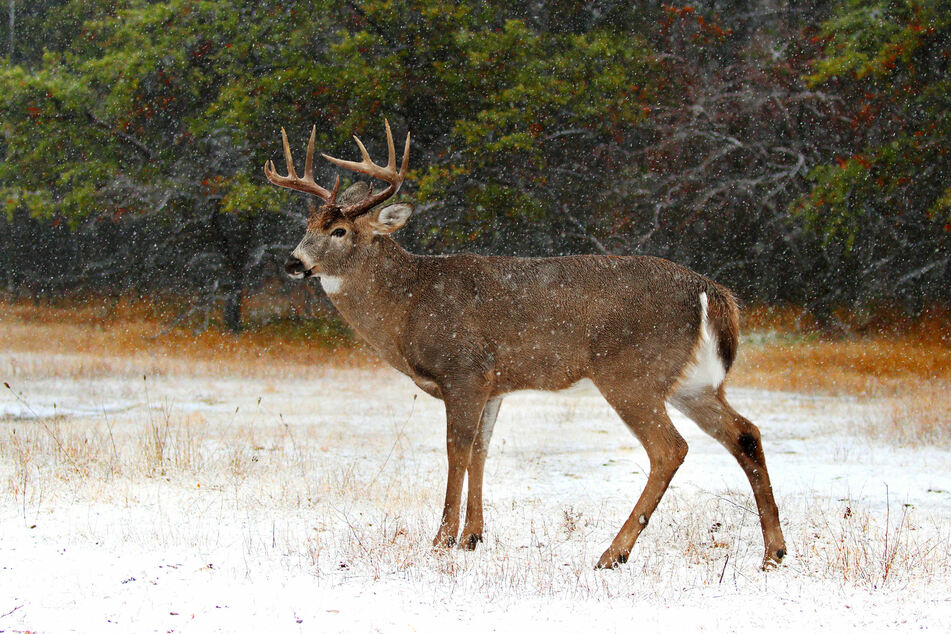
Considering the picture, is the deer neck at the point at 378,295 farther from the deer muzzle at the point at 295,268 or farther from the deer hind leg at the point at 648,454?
the deer hind leg at the point at 648,454

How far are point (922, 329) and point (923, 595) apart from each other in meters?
13.3

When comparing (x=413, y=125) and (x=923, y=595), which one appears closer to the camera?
(x=923, y=595)

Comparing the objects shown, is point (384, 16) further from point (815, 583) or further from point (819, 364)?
point (815, 583)

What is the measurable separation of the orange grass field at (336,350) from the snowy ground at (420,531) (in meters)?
2.74

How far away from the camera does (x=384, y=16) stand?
1717 centimetres

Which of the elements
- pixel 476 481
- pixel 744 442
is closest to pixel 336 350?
pixel 476 481

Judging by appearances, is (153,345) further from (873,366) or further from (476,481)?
(476,481)

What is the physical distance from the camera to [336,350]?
16.3m

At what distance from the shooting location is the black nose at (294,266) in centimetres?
629

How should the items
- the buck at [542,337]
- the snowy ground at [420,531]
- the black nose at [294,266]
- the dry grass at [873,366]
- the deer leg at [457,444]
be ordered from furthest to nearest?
1. the dry grass at [873,366]
2. the black nose at [294,266]
3. the deer leg at [457,444]
4. the buck at [542,337]
5. the snowy ground at [420,531]

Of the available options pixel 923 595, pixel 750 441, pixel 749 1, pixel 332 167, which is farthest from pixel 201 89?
pixel 923 595

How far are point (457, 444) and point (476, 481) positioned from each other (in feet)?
1.08

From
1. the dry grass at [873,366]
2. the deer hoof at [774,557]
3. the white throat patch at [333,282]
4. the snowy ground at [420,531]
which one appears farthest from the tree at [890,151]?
the white throat patch at [333,282]

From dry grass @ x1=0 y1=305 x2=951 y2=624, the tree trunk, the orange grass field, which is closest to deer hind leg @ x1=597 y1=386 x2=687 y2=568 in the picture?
dry grass @ x1=0 y1=305 x2=951 y2=624
